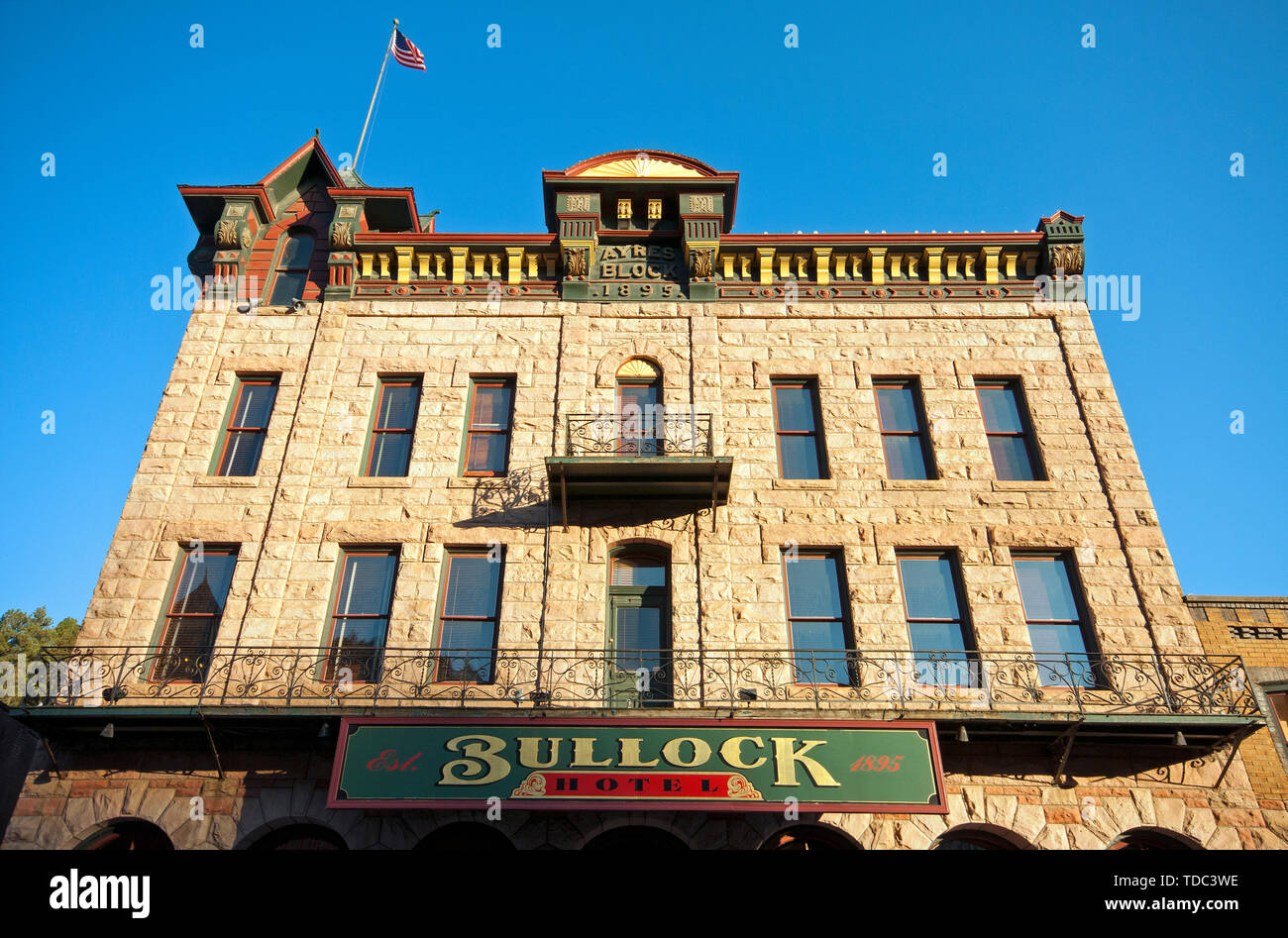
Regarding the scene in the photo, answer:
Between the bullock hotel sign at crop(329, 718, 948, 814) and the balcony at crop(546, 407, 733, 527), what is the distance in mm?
3845

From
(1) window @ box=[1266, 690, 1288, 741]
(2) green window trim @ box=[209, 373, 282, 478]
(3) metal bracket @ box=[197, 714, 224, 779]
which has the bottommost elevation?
(3) metal bracket @ box=[197, 714, 224, 779]

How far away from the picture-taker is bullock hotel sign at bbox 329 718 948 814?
38.4 feet

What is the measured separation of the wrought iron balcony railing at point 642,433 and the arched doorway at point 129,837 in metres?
7.94

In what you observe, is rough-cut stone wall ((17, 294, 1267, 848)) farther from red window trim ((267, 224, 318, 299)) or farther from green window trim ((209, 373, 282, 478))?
red window trim ((267, 224, 318, 299))

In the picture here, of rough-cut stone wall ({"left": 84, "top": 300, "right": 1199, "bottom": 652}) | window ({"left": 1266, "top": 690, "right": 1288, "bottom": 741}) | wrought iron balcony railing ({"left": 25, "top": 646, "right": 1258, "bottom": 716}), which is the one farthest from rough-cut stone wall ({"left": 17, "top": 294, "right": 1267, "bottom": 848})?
window ({"left": 1266, "top": 690, "right": 1288, "bottom": 741})

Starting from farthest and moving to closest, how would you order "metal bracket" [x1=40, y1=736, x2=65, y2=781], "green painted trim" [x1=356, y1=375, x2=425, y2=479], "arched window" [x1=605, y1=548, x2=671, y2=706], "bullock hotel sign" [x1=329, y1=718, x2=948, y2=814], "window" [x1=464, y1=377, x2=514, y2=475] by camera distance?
"window" [x1=464, y1=377, x2=514, y2=475] → "green painted trim" [x1=356, y1=375, x2=425, y2=479] → "arched window" [x1=605, y1=548, x2=671, y2=706] → "metal bracket" [x1=40, y1=736, x2=65, y2=781] → "bullock hotel sign" [x1=329, y1=718, x2=948, y2=814]

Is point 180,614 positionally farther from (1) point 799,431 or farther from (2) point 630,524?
(1) point 799,431

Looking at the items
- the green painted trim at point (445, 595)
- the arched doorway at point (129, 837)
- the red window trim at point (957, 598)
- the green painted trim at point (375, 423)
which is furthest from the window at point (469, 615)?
the red window trim at point (957, 598)

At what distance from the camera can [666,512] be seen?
15.0m

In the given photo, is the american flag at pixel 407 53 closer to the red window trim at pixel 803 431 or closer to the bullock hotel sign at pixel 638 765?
the red window trim at pixel 803 431

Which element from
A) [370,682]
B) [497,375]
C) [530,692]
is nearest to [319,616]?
[370,682]

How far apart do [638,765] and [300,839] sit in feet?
15.9
